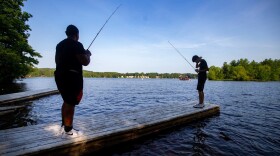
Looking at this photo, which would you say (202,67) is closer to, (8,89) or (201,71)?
(201,71)

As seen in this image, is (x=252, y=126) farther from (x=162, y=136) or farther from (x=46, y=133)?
(x=46, y=133)

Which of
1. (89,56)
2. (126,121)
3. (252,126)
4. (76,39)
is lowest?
(252,126)

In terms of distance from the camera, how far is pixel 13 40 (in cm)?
2314

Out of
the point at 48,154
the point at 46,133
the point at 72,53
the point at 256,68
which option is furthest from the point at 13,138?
the point at 256,68

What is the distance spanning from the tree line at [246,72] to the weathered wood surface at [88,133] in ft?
388

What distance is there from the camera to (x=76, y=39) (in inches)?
198

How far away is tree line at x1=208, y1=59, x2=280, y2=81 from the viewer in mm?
116062

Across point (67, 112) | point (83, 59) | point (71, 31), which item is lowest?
point (67, 112)

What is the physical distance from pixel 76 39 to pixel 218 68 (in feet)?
463

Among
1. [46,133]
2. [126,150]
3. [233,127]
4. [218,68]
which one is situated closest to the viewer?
[46,133]

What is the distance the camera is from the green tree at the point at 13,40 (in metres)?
19.6

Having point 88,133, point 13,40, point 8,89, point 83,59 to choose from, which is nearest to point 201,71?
point 88,133

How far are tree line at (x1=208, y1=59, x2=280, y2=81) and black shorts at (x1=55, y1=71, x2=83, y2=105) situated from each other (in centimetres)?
12234

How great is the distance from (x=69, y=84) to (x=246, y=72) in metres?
129
